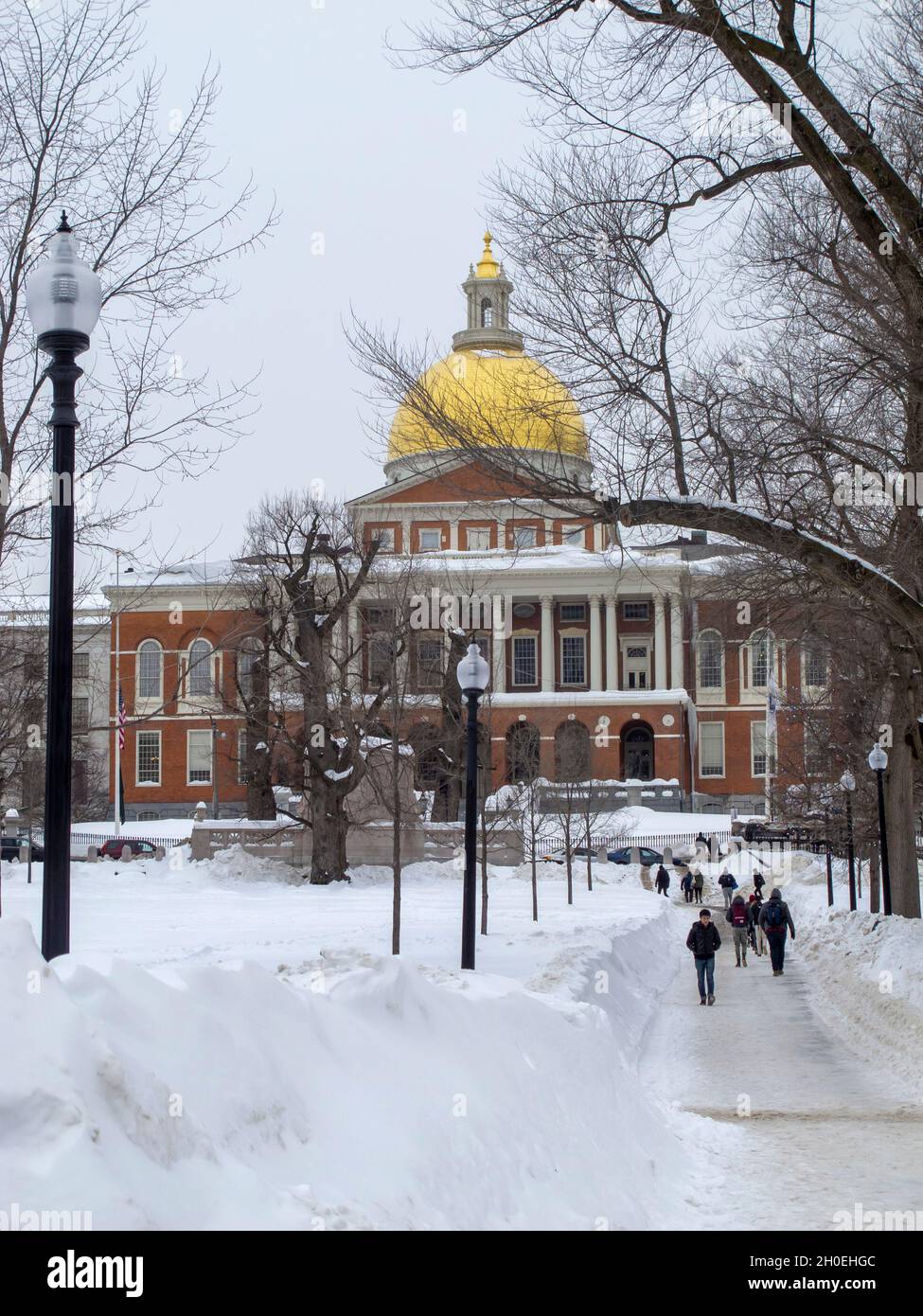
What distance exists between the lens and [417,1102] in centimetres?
706

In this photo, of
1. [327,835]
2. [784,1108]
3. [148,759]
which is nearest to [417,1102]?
[784,1108]

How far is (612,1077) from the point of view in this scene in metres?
10.4

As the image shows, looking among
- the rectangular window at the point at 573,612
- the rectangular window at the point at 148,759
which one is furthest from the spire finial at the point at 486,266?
the rectangular window at the point at 148,759

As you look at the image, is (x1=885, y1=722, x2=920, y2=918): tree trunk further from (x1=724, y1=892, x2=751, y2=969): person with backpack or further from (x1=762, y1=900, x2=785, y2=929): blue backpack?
(x1=724, y1=892, x2=751, y2=969): person with backpack

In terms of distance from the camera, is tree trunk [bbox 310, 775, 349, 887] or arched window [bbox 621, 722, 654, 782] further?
arched window [bbox 621, 722, 654, 782]

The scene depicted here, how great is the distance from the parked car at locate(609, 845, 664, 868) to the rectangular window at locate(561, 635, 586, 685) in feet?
81.8

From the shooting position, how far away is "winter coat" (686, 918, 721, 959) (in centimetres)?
2155

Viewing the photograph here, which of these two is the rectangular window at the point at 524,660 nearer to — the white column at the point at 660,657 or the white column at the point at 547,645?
the white column at the point at 547,645

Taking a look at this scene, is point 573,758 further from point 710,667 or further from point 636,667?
point 710,667

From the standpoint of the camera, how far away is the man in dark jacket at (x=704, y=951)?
21.6 meters

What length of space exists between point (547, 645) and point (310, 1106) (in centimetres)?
7757

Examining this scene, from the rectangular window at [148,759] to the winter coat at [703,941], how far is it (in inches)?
2635

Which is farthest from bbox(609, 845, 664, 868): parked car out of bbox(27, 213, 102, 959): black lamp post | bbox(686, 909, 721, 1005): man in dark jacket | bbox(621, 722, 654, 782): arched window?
bbox(27, 213, 102, 959): black lamp post

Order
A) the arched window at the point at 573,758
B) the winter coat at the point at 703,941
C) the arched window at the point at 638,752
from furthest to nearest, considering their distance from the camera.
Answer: the arched window at the point at 638,752, the arched window at the point at 573,758, the winter coat at the point at 703,941
